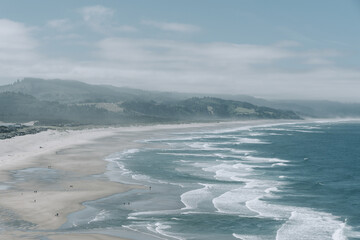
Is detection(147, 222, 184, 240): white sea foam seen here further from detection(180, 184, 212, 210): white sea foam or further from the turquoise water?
detection(180, 184, 212, 210): white sea foam

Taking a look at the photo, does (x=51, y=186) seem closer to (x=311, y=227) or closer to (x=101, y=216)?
(x=101, y=216)

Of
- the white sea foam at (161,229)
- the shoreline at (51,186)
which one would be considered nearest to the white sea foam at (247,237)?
the white sea foam at (161,229)

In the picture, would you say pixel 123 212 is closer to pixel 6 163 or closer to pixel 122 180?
pixel 122 180

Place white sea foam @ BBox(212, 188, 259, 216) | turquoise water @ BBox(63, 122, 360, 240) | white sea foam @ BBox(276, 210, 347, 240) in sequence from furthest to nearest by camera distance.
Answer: white sea foam @ BBox(212, 188, 259, 216)
turquoise water @ BBox(63, 122, 360, 240)
white sea foam @ BBox(276, 210, 347, 240)

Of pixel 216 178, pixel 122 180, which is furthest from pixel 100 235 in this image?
pixel 216 178

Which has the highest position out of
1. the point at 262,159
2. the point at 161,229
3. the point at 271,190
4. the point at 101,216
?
the point at 262,159

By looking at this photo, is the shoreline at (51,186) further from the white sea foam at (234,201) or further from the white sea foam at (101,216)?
the white sea foam at (234,201)

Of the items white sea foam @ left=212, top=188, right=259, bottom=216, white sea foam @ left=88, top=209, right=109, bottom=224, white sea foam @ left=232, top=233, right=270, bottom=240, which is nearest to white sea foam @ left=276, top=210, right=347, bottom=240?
white sea foam @ left=232, top=233, right=270, bottom=240

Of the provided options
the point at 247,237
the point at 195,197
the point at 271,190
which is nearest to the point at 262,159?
the point at 271,190
